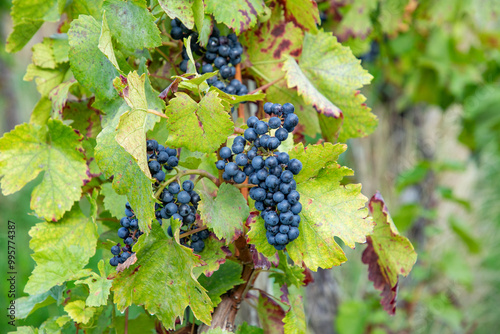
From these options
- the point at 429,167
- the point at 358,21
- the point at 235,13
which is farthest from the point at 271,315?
the point at 429,167

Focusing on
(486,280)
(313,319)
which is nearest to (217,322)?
(313,319)

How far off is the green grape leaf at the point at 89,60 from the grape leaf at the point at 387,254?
0.52 metres

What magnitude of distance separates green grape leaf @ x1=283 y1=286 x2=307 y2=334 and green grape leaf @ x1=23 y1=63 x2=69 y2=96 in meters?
0.64

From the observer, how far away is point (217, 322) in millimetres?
744

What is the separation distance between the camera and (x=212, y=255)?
0.70 m

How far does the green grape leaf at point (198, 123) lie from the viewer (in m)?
0.60

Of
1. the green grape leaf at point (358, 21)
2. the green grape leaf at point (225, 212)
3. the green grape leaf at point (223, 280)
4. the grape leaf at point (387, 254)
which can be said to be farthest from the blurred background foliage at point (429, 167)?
the green grape leaf at point (225, 212)

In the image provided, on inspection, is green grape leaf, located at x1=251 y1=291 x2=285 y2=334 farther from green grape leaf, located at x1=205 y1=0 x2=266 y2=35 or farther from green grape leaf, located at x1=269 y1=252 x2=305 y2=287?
green grape leaf, located at x1=205 y1=0 x2=266 y2=35

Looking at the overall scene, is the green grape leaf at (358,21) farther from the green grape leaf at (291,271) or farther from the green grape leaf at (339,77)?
the green grape leaf at (291,271)

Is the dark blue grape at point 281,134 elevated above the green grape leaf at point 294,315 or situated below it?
above

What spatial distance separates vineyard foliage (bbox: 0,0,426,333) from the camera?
2.03 feet

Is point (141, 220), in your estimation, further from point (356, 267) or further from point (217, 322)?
point (356, 267)

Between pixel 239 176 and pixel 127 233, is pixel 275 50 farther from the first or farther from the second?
pixel 127 233

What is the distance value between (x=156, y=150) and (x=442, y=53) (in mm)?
2151
